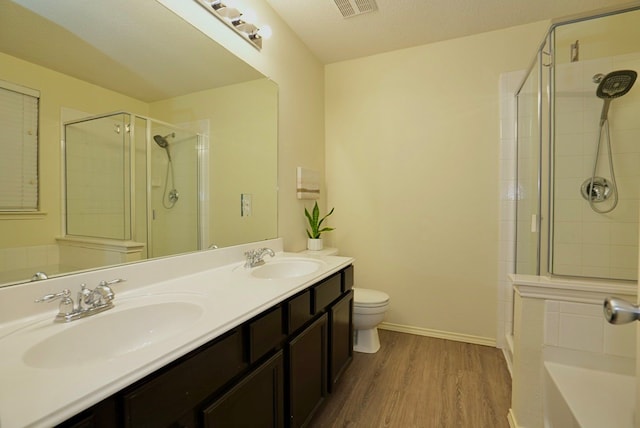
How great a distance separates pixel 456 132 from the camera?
243 centimetres

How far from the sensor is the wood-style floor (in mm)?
1561

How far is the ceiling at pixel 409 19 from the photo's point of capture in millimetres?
2000

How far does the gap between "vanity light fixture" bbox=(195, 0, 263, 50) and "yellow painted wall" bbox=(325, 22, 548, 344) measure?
46.2 inches

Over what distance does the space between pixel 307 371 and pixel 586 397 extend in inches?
44.6

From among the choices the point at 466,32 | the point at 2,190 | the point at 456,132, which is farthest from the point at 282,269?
the point at 466,32

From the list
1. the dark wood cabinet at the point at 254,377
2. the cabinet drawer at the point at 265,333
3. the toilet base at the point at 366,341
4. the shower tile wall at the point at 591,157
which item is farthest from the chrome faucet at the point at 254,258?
the shower tile wall at the point at 591,157

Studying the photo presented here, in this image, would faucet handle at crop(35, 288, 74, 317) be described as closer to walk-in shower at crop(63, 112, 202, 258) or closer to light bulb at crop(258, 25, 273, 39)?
walk-in shower at crop(63, 112, 202, 258)

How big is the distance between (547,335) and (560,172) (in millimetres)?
1038

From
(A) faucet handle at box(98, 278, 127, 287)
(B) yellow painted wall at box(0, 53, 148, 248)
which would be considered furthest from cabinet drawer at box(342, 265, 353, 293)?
(B) yellow painted wall at box(0, 53, 148, 248)

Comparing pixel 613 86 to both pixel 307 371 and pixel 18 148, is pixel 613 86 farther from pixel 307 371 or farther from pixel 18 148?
pixel 18 148

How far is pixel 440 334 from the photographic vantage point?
99.0 inches

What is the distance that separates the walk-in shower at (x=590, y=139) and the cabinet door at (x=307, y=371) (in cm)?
140

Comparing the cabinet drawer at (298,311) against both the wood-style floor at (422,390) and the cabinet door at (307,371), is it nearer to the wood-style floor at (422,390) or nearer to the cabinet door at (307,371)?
the cabinet door at (307,371)

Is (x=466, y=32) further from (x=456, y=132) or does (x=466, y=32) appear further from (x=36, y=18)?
(x=36, y=18)
